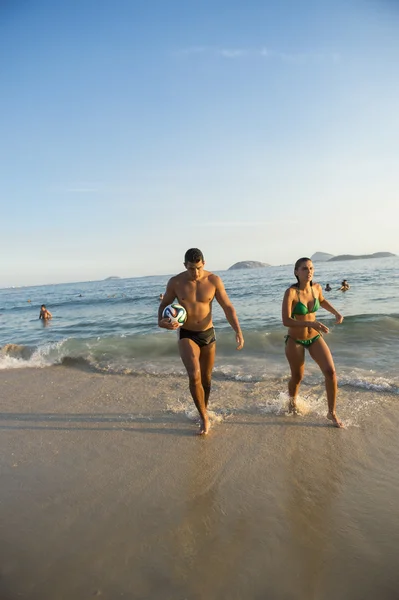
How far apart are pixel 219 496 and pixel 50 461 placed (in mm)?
1847

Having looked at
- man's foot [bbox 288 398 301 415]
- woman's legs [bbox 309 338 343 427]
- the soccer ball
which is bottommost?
man's foot [bbox 288 398 301 415]

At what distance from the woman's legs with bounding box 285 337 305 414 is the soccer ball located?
1415 mm

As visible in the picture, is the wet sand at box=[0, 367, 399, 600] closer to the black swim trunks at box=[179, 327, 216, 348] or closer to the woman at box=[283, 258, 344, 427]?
the woman at box=[283, 258, 344, 427]

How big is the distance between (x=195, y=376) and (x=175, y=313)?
77cm

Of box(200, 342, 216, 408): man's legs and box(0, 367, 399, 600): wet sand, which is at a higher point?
box(200, 342, 216, 408): man's legs

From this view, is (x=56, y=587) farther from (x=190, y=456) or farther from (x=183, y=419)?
(x=183, y=419)

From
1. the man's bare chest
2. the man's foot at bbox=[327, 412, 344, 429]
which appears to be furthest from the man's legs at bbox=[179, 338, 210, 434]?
the man's foot at bbox=[327, 412, 344, 429]

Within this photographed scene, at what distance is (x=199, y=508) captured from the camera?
275cm

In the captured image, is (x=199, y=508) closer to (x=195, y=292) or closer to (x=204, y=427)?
(x=204, y=427)

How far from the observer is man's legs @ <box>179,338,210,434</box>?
4141 mm

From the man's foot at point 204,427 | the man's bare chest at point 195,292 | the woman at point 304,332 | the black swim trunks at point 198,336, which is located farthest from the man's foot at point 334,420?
the man's bare chest at point 195,292

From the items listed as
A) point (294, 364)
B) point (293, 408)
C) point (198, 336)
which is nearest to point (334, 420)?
point (293, 408)

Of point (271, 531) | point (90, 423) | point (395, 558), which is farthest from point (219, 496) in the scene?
point (90, 423)

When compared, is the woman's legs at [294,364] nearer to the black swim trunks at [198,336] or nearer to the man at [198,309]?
the man at [198,309]
